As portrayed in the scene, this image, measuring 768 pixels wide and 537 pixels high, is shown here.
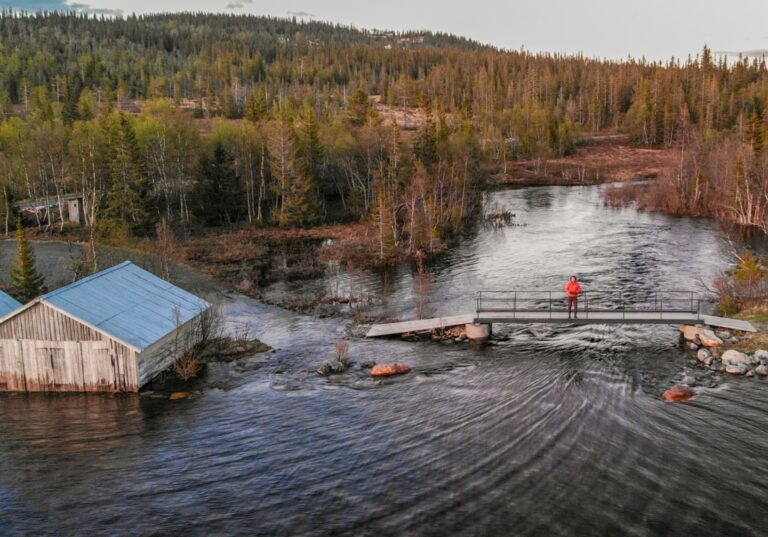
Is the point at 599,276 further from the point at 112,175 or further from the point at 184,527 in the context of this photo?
the point at 112,175

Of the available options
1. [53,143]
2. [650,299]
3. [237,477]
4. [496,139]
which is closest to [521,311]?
[650,299]

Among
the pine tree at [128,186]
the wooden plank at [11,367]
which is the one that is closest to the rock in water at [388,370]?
the wooden plank at [11,367]

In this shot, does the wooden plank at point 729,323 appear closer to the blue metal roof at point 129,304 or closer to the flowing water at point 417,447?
the flowing water at point 417,447

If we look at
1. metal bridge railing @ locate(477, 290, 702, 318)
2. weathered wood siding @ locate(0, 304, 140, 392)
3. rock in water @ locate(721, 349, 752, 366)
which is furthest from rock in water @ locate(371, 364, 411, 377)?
rock in water @ locate(721, 349, 752, 366)

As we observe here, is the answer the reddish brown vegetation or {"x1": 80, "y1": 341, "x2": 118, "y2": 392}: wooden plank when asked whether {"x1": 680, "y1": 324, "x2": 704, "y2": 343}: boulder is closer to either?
{"x1": 80, "y1": 341, "x2": 118, "y2": 392}: wooden plank

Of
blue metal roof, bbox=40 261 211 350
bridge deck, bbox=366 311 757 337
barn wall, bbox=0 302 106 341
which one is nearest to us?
barn wall, bbox=0 302 106 341

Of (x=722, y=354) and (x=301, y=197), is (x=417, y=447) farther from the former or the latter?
(x=301, y=197)
